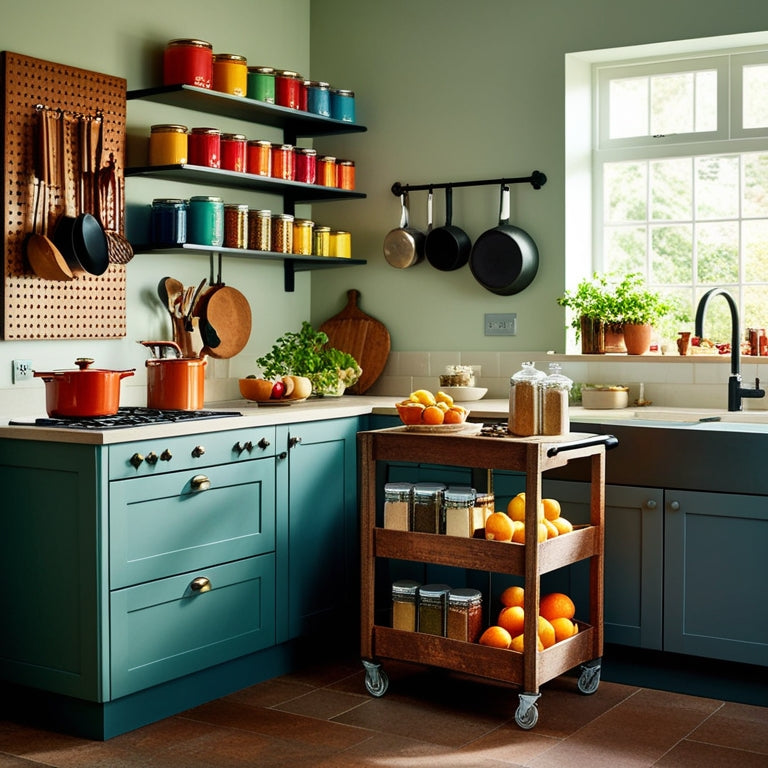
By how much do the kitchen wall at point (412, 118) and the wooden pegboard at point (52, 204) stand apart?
105 mm

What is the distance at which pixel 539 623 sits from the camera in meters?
3.37

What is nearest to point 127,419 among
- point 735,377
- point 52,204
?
point 52,204

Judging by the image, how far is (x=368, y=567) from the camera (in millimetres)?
3523

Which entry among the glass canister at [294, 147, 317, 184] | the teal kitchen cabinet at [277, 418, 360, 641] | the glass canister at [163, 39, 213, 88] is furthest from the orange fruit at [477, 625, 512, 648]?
the glass canister at [163, 39, 213, 88]

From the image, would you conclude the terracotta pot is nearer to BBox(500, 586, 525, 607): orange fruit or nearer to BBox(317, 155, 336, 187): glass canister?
BBox(500, 586, 525, 607): orange fruit

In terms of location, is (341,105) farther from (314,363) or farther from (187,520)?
(187,520)

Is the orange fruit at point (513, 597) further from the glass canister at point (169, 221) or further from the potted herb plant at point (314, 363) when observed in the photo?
the glass canister at point (169, 221)

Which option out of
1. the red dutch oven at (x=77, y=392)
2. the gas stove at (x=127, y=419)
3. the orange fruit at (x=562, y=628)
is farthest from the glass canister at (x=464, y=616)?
the red dutch oven at (x=77, y=392)

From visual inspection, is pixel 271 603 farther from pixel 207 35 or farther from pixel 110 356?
pixel 207 35

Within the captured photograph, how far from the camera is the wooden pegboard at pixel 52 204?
3580 mm

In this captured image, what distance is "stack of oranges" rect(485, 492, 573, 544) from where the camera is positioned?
328cm

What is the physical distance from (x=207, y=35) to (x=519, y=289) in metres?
1.62

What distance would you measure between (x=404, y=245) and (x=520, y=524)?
5.79 feet

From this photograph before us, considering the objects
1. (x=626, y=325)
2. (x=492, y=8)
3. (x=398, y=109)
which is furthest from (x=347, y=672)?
(x=492, y=8)
